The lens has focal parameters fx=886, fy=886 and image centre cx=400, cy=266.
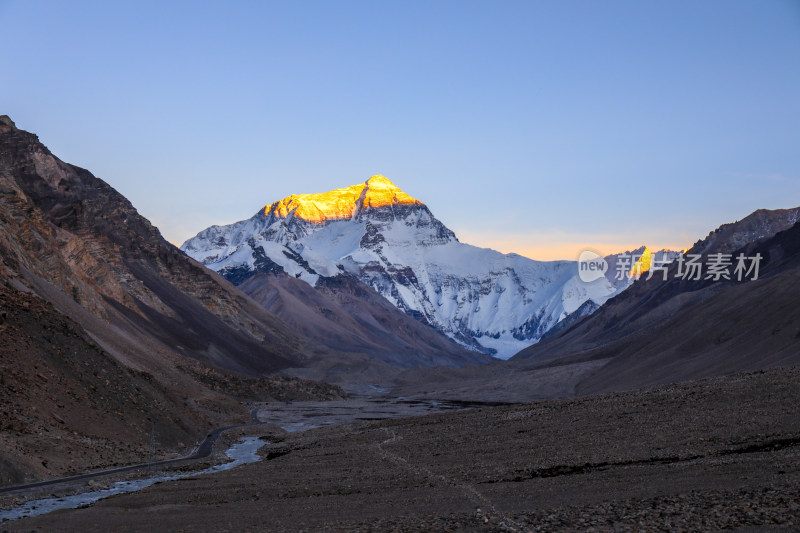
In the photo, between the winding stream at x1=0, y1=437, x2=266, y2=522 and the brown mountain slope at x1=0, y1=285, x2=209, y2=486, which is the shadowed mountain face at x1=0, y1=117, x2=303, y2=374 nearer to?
the brown mountain slope at x1=0, y1=285, x2=209, y2=486

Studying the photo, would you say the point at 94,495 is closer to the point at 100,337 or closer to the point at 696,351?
the point at 100,337

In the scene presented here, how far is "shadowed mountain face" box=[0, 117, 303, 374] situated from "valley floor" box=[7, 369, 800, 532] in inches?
1492

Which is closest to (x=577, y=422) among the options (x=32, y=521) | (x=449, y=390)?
(x=32, y=521)

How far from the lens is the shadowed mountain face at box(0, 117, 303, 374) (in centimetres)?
8856

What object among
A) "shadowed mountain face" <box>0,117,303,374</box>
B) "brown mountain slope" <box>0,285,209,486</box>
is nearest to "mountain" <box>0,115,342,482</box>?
"brown mountain slope" <box>0,285,209,486</box>

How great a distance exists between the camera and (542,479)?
99.3ft

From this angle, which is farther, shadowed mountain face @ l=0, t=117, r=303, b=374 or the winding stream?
shadowed mountain face @ l=0, t=117, r=303, b=374

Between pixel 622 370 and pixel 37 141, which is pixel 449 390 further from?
pixel 37 141

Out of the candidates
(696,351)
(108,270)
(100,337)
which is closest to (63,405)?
(100,337)

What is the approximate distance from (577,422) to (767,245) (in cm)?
14816

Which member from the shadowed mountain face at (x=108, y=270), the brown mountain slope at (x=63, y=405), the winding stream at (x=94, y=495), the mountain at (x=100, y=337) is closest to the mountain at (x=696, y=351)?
the mountain at (x=100, y=337)

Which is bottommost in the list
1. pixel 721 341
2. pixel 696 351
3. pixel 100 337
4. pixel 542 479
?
pixel 542 479

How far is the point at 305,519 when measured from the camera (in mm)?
24953

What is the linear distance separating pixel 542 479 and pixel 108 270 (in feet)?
326
